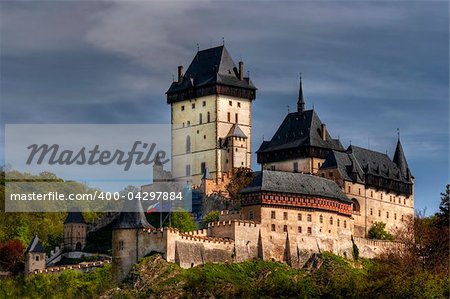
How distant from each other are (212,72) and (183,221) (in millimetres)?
18509

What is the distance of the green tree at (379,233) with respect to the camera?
11538cm

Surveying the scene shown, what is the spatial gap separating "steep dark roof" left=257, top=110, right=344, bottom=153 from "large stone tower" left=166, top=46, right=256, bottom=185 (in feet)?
9.18

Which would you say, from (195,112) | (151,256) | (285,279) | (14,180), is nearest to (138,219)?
(151,256)

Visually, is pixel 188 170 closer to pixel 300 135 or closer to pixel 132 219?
pixel 300 135

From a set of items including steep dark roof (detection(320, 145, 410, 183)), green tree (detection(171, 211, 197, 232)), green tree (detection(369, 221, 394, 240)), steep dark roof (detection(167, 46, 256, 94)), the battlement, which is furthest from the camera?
steep dark roof (detection(167, 46, 256, 94))

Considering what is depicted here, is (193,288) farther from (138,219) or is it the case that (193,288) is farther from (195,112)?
(195,112)

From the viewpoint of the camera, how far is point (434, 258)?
104438mm

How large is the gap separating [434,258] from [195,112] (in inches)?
1086

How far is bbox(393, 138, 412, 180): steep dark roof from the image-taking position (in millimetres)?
124062

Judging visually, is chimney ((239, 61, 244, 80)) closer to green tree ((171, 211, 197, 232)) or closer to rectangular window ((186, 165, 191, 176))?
rectangular window ((186, 165, 191, 176))

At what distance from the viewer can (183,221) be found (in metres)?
108

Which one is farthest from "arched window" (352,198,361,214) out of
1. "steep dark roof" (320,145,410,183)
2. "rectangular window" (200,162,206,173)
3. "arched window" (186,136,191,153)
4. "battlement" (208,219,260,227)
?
"battlement" (208,219,260,227)

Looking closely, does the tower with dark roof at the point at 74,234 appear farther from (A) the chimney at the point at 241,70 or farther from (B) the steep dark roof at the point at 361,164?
(A) the chimney at the point at 241,70

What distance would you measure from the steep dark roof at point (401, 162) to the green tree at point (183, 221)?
22228mm
